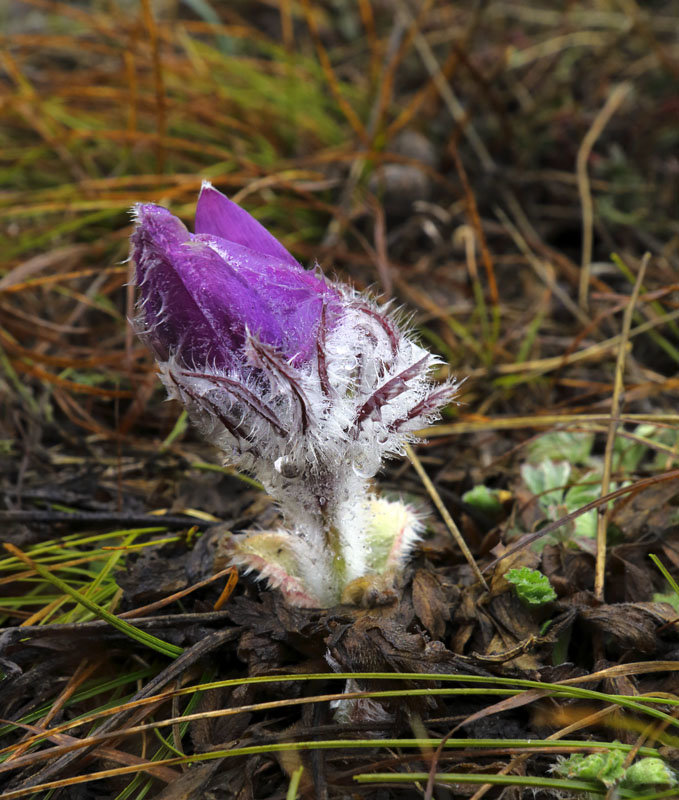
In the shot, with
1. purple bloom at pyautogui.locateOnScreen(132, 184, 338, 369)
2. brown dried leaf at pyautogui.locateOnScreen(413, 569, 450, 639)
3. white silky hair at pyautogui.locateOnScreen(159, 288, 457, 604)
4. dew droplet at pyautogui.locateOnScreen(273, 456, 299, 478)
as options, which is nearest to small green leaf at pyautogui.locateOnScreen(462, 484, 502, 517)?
brown dried leaf at pyautogui.locateOnScreen(413, 569, 450, 639)

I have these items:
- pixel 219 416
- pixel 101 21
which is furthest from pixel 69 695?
pixel 101 21

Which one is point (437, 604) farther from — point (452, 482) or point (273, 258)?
point (273, 258)

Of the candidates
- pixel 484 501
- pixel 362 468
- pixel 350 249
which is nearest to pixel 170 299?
pixel 362 468

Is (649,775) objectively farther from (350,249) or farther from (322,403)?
(350,249)

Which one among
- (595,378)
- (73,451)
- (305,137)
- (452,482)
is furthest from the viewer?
(305,137)

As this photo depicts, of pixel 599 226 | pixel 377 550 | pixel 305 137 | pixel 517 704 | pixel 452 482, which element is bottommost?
pixel 517 704

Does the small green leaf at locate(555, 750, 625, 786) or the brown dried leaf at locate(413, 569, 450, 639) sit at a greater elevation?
the brown dried leaf at locate(413, 569, 450, 639)

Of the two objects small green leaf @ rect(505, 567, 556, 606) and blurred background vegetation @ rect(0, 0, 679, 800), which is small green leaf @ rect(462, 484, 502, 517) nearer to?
blurred background vegetation @ rect(0, 0, 679, 800)
